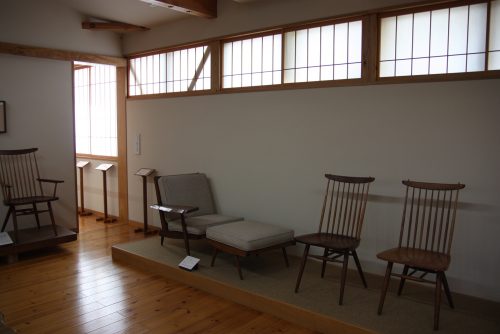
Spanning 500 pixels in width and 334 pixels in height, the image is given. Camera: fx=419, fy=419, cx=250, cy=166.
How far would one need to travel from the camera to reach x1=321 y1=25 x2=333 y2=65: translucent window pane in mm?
3852

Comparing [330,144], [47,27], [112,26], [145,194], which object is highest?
[112,26]

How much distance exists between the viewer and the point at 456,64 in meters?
3.22

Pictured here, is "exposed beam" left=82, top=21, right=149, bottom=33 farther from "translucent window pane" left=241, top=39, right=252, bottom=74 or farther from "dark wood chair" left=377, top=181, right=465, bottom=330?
"dark wood chair" left=377, top=181, right=465, bottom=330

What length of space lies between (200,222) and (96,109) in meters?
3.63

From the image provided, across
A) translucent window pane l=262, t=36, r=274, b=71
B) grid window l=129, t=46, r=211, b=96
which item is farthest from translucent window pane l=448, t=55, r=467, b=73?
grid window l=129, t=46, r=211, b=96

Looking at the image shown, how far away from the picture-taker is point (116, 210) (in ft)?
20.2

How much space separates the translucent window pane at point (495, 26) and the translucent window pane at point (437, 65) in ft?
1.11

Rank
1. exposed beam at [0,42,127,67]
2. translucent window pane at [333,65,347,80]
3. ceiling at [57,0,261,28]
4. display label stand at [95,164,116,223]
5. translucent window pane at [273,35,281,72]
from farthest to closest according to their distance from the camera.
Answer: display label stand at [95,164,116,223] → ceiling at [57,0,261,28] → exposed beam at [0,42,127,67] → translucent window pane at [273,35,281,72] → translucent window pane at [333,65,347,80]

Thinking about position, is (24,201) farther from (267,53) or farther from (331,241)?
(331,241)

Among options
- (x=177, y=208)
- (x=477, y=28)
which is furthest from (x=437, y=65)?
(x=177, y=208)

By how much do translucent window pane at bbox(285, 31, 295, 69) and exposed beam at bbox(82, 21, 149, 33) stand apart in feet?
7.28

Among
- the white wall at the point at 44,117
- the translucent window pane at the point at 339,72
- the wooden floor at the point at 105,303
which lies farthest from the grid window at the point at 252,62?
the wooden floor at the point at 105,303

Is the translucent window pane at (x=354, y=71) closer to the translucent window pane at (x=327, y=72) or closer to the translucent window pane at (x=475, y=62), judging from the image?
the translucent window pane at (x=327, y=72)

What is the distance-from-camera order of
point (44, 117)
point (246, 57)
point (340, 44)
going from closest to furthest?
point (340, 44) → point (246, 57) → point (44, 117)
